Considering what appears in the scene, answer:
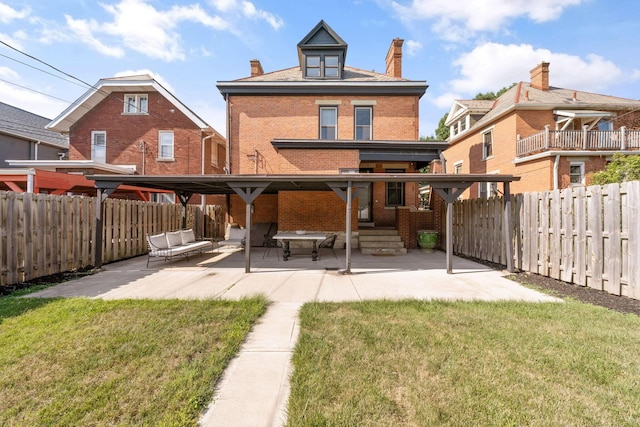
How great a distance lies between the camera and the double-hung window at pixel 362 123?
1409 centimetres

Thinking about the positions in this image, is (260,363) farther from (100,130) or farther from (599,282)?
(100,130)

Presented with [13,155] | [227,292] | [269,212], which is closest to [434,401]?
[227,292]

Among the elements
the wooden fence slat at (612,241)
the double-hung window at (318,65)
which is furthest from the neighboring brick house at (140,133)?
the wooden fence slat at (612,241)

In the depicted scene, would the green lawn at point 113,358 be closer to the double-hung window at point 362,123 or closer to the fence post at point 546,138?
the double-hung window at point 362,123

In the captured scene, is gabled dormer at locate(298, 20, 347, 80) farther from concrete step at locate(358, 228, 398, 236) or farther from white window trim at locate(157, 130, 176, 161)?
white window trim at locate(157, 130, 176, 161)

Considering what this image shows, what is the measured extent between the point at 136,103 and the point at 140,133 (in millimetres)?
2014

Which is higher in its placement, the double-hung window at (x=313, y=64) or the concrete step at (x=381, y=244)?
the double-hung window at (x=313, y=64)

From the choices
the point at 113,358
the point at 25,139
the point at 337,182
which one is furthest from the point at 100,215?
the point at 25,139

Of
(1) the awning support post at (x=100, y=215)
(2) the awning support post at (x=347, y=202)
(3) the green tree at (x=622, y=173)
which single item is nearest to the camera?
(2) the awning support post at (x=347, y=202)

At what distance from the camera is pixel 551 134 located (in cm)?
1650

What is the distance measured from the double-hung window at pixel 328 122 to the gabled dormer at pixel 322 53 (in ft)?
5.60

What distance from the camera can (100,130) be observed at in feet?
59.0

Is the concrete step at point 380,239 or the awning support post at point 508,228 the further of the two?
the concrete step at point 380,239

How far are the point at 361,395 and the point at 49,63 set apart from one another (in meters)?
14.3
